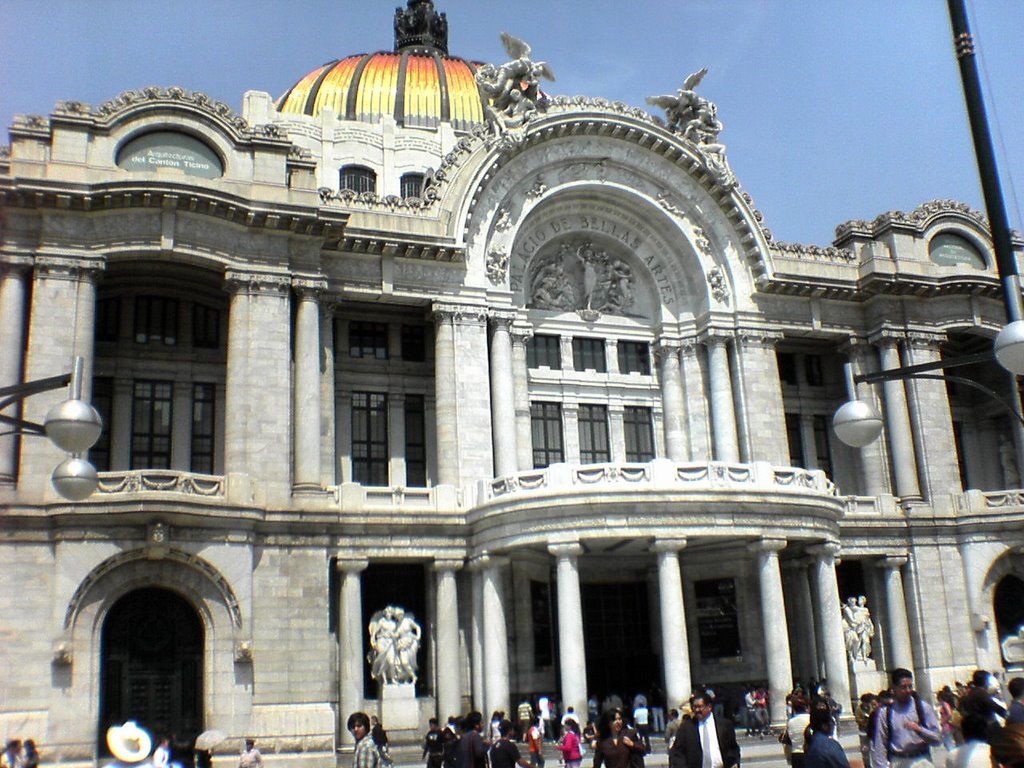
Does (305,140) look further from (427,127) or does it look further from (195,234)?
(195,234)

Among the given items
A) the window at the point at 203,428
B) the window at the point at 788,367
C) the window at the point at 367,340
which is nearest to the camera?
the window at the point at 203,428

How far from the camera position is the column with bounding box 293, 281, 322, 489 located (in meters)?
35.0

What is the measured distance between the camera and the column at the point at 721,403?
136ft

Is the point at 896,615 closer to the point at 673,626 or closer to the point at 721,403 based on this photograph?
the point at 721,403

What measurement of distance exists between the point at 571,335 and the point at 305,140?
59.5ft

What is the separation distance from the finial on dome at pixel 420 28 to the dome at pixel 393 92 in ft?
39.4


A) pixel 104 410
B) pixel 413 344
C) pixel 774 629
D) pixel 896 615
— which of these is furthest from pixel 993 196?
pixel 896 615

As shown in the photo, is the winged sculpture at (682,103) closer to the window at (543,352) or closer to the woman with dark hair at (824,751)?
the window at (543,352)

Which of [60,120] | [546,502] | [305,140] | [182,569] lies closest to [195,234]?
[60,120]

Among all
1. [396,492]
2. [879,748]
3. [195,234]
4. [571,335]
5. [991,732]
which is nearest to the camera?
[991,732]

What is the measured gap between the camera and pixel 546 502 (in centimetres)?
3362

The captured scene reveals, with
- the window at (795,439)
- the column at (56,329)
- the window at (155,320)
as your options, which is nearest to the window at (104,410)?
the window at (155,320)

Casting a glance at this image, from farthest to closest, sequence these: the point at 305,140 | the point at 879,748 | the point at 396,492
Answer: the point at 305,140, the point at 396,492, the point at 879,748

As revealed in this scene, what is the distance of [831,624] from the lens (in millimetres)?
35562
